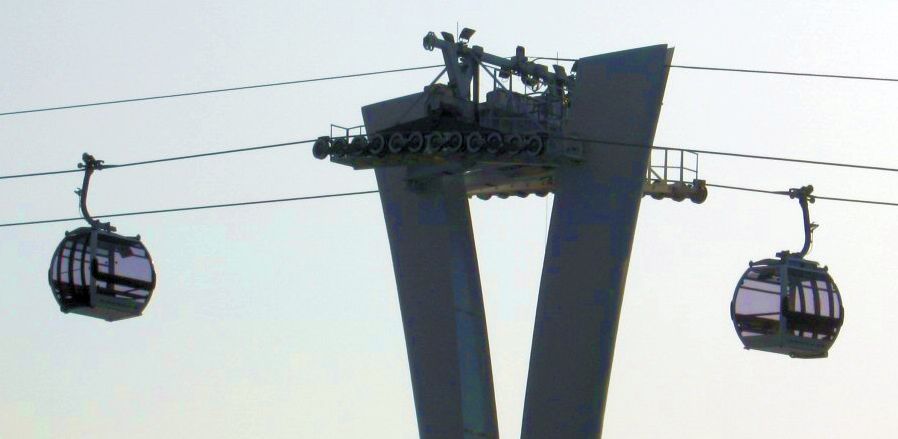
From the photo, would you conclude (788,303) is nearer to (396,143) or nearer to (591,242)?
(591,242)

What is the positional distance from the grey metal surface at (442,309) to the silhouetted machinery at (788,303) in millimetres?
7235

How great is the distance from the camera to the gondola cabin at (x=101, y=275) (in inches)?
1117

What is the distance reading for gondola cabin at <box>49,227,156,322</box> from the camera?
2838cm

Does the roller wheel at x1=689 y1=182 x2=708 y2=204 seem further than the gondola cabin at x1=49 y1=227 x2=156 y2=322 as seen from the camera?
Yes

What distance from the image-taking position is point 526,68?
113 feet

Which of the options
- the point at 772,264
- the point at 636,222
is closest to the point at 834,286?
the point at 772,264

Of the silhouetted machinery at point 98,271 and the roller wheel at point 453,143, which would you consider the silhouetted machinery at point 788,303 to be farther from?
the silhouetted machinery at point 98,271

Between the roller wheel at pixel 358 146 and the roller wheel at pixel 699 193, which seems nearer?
the roller wheel at pixel 358 146

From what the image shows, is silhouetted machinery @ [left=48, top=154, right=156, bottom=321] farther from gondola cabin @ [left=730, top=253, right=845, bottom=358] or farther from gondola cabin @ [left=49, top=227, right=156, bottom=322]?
gondola cabin @ [left=730, top=253, right=845, bottom=358]

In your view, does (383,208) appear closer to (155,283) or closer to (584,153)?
(584,153)

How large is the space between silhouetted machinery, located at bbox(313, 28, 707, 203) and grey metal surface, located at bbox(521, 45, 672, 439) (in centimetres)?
41

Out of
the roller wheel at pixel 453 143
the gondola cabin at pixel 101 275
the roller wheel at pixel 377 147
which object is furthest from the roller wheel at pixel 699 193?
the gondola cabin at pixel 101 275

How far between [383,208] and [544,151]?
14.5 ft

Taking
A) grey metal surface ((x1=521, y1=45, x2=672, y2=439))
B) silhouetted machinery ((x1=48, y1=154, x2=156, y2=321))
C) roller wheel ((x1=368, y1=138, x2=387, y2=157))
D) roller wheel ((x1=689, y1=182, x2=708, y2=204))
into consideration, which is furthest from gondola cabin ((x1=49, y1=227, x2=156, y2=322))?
roller wheel ((x1=689, y1=182, x2=708, y2=204))
